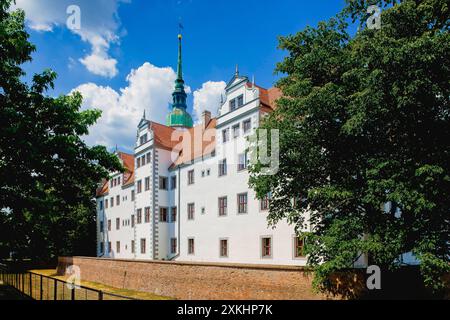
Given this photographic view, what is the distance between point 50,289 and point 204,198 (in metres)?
18.1

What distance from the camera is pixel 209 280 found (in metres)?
19.5

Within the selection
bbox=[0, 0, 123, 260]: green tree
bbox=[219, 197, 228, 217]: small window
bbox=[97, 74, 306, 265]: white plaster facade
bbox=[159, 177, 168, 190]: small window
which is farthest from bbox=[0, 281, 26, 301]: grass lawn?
bbox=[159, 177, 168, 190]: small window

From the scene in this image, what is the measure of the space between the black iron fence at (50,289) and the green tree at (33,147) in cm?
227

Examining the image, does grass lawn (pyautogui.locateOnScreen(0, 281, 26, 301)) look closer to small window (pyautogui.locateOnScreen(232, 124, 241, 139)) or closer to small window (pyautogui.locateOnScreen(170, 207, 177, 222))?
small window (pyautogui.locateOnScreen(170, 207, 177, 222))

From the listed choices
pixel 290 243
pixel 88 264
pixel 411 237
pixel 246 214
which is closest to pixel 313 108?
pixel 411 237

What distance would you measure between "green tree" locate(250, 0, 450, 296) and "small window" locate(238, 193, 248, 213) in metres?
13.0

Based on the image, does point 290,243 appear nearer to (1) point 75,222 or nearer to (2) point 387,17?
(2) point 387,17

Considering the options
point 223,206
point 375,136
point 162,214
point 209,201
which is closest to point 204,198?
point 209,201

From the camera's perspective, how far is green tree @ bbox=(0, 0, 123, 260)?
11977 millimetres

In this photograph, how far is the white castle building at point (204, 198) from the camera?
88.3 feet

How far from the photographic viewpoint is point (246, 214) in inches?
1089

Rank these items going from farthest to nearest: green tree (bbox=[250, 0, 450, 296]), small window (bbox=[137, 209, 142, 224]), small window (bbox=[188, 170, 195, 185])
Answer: small window (bbox=[137, 209, 142, 224])
small window (bbox=[188, 170, 195, 185])
green tree (bbox=[250, 0, 450, 296])

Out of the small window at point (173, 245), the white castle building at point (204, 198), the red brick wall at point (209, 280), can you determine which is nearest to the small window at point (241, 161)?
the white castle building at point (204, 198)

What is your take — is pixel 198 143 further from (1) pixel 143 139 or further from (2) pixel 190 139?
(1) pixel 143 139
